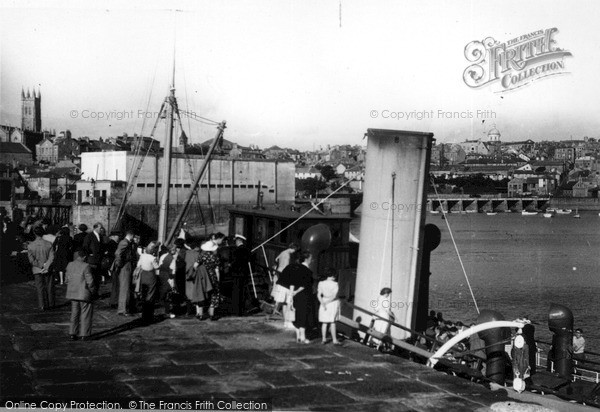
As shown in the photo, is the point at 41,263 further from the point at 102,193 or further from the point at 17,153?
the point at 17,153

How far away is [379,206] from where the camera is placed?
Result: 1392 cm

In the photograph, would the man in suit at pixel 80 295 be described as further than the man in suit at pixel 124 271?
No

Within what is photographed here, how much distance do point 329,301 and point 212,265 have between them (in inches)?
102

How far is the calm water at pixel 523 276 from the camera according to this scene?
40.0 metres

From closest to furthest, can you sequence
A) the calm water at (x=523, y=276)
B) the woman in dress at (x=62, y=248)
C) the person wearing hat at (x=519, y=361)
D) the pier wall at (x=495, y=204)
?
the person wearing hat at (x=519, y=361)
the woman in dress at (x=62, y=248)
the calm water at (x=523, y=276)
the pier wall at (x=495, y=204)

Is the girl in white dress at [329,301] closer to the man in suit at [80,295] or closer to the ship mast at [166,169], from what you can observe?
the man in suit at [80,295]

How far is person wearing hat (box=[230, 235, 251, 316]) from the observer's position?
511 inches

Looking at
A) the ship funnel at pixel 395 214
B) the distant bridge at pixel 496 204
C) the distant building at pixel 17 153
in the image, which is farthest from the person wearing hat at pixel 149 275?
the distant bridge at pixel 496 204

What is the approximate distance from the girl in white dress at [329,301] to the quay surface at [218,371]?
383mm

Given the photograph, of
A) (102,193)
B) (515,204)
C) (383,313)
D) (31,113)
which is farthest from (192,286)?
(31,113)

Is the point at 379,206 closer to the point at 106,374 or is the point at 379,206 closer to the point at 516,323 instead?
the point at 516,323

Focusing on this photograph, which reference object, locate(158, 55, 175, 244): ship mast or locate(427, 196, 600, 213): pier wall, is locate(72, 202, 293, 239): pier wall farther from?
locate(427, 196, 600, 213): pier wall

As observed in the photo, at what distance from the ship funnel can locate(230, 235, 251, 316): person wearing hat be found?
8.63 ft

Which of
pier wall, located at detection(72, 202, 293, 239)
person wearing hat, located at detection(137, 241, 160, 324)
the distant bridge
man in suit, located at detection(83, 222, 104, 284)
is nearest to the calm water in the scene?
man in suit, located at detection(83, 222, 104, 284)
